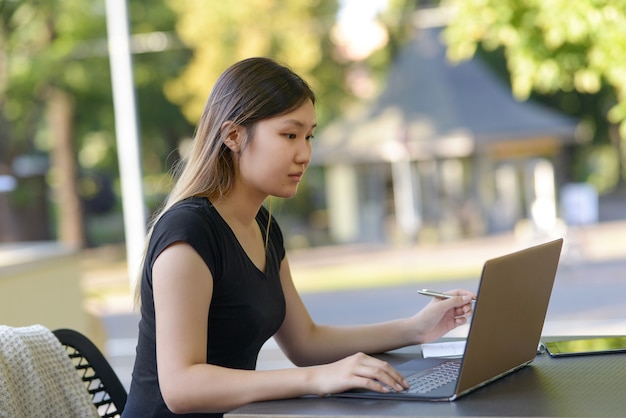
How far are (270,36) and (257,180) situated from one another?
11678 millimetres

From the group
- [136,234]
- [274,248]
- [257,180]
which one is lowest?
[136,234]

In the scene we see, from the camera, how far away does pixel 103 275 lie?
49.2 ft

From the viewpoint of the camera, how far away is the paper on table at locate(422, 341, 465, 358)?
176cm

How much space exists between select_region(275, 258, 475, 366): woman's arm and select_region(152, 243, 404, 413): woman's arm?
1.24 ft

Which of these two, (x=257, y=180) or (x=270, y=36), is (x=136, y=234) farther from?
(x=270, y=36)

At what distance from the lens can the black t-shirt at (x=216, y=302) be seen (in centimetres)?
157

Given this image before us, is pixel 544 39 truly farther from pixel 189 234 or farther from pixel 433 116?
pixel 433 116

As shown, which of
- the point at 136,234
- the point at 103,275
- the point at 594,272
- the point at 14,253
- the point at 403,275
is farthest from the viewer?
the point at 103,275

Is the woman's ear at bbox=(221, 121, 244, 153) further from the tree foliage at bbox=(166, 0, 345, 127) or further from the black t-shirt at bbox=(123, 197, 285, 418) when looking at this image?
the tree foliage at bbox=(166, 0, 345, 127)

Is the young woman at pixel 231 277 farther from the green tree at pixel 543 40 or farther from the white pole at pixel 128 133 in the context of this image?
the white pole at pixel 128 133

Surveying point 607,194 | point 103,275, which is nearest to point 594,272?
point 607,194

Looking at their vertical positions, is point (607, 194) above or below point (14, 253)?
below

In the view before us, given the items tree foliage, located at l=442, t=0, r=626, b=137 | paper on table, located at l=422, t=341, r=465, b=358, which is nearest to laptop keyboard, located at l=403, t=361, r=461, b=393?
paper on table, located at l=422, t=341, r=465, b=358

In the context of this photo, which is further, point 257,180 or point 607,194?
point 607,194
